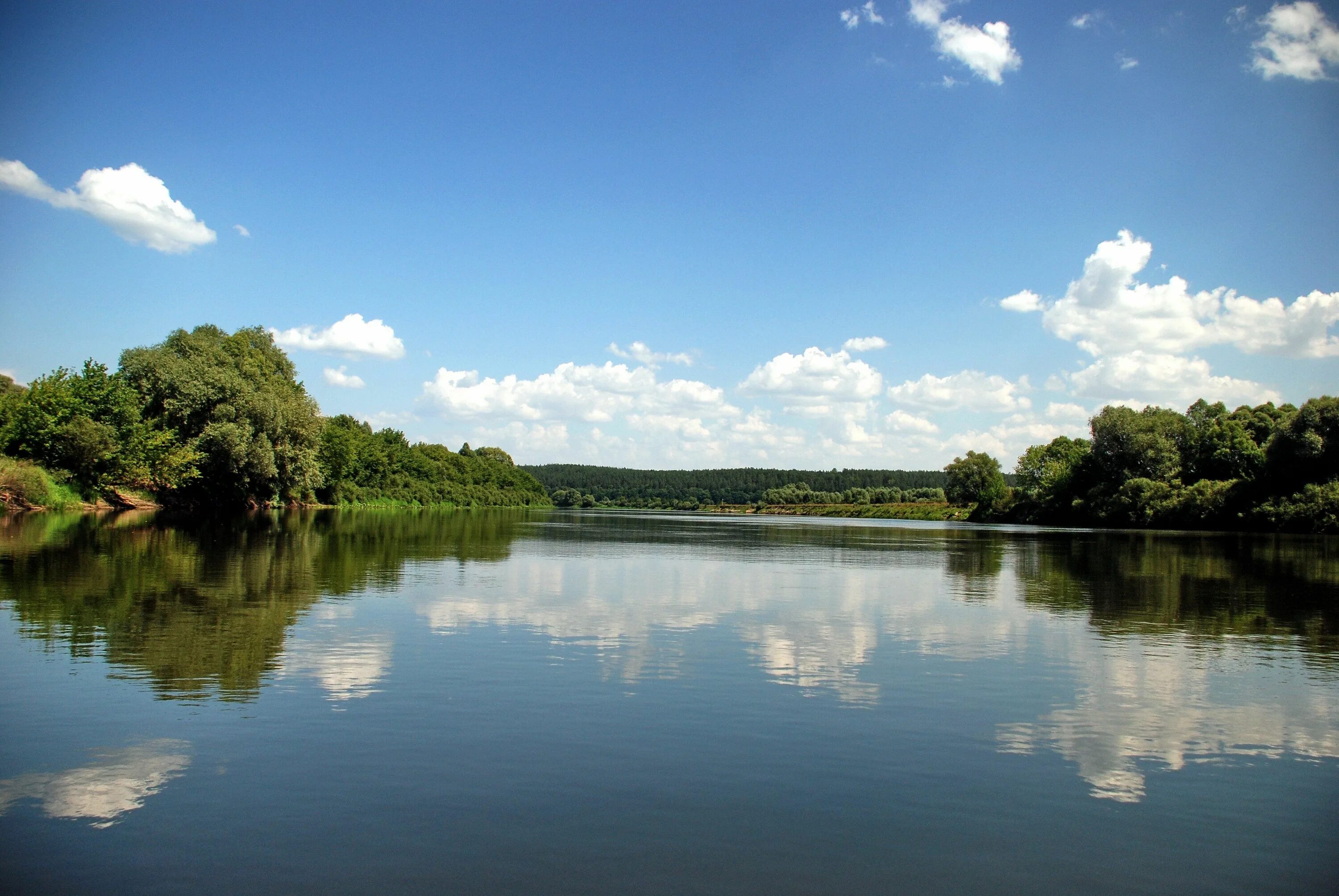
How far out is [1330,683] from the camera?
13.7 metres

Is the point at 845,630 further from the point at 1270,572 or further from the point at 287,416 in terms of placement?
the point at 287,416

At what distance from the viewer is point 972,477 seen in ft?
477

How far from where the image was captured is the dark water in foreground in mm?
6551

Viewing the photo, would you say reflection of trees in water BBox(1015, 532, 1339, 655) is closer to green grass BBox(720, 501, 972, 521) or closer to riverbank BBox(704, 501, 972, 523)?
riverbank BBox(704, 501, 972, 523)

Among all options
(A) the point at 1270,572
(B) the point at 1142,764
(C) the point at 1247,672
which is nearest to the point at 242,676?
(B) the point at 1142,764

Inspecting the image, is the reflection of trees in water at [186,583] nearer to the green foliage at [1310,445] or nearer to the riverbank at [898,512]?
the green foliage at [1310,445]

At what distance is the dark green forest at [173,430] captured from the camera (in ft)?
180

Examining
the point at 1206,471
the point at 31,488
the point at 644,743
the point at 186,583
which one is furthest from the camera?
the point at 1206,471

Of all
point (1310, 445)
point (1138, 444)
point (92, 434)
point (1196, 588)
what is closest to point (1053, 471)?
point (1138, 444)

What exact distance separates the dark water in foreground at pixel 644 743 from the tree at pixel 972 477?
127 metres

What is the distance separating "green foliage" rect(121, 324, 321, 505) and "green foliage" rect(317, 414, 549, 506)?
809 cm

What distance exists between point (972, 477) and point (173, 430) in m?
121

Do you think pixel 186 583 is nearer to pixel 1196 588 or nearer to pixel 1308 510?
pixel 1196 588

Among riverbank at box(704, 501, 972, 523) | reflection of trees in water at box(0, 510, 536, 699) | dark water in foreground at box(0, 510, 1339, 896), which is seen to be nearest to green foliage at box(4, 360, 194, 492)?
reflection of trees in water at box(0, 510, 536, 699)
